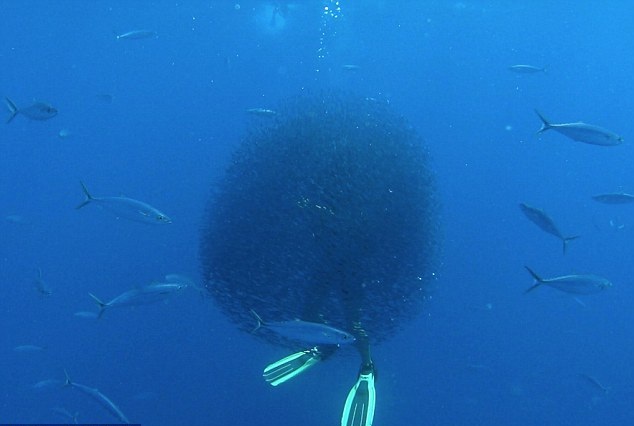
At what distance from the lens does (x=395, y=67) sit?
14.9 meters

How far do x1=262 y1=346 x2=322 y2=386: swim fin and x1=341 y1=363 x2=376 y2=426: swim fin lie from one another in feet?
2.13

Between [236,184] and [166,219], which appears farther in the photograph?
[236,184]

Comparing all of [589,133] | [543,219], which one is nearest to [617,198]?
[543,219]

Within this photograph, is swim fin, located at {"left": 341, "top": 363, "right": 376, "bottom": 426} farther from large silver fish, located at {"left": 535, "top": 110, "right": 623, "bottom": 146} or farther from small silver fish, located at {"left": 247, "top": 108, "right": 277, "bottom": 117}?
small silver fish, located at {"left": 247, "top": 108, "right": 277, "bottom": 117}

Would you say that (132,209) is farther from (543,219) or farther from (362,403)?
(543,219)

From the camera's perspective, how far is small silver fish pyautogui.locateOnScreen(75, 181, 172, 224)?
4.70 metres

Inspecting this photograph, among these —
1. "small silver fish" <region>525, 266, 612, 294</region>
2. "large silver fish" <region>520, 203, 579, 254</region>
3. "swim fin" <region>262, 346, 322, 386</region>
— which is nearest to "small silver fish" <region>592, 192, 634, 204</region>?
"large silver fish" <region>520, 203, 579, 254</region>

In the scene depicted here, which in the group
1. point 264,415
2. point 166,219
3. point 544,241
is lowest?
point 264,415

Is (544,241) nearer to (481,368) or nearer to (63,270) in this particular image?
(481,368)

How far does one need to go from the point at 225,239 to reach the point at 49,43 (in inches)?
412

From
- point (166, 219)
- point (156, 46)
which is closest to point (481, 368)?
point (166, 219)

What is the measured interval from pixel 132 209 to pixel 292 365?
277cm

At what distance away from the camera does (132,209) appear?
473cm

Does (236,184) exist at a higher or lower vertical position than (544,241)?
higher
